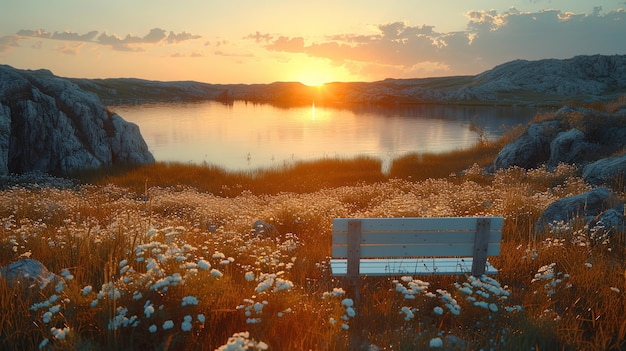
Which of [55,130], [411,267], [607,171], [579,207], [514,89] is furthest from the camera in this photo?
[514,89]

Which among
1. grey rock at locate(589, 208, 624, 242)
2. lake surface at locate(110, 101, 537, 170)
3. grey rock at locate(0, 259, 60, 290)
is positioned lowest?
lake surface at locate(110, 101, 537, 170)

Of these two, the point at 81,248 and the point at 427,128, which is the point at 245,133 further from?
the point at 81,248

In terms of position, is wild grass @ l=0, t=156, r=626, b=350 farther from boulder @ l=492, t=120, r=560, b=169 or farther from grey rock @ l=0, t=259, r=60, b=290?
boulder @ l=492, t=120, r=560, b=169

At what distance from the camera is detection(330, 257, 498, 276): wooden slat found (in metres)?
5.97

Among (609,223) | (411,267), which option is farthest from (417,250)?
(609,223)

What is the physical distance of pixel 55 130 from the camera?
22969 millimetres

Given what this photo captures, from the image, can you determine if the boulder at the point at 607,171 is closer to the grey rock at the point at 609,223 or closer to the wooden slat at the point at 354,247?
the grey rock at the point at 609,223

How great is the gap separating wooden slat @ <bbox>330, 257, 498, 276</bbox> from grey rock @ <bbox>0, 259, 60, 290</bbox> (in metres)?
3.56

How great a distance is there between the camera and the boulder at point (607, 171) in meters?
13.0

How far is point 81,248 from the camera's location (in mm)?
5988

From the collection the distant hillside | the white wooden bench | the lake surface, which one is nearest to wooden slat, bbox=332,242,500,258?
the white wooden bench

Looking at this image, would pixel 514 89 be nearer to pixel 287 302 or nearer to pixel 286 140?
pixel 286 140

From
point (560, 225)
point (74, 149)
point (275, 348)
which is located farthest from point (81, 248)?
point (74, 149)

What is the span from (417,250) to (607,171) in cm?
1130
